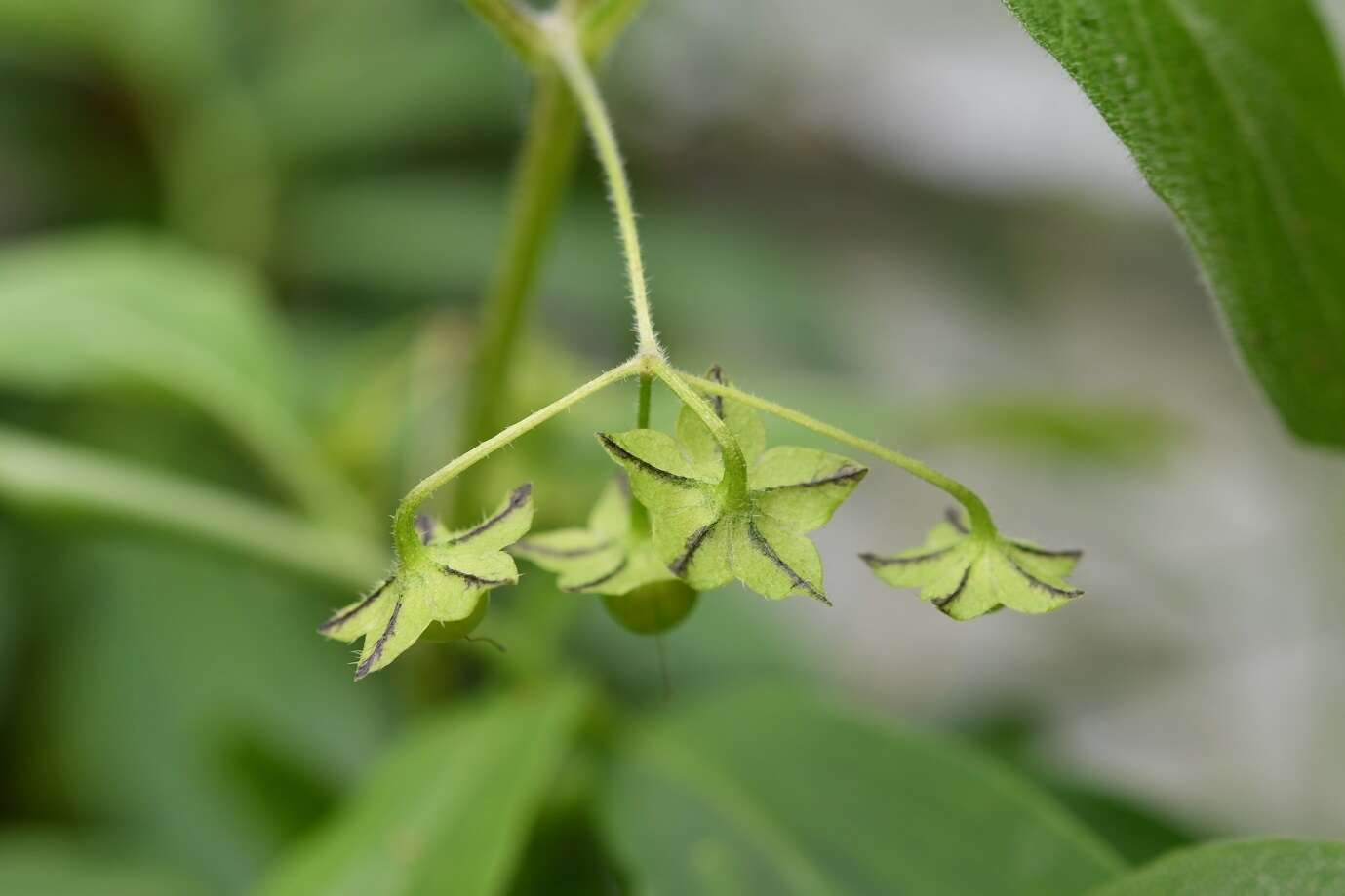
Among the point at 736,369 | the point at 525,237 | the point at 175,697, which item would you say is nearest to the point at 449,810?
the point at 525,237

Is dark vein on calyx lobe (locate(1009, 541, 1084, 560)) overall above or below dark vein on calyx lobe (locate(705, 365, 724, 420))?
below

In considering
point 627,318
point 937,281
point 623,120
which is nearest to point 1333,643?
point 937,281

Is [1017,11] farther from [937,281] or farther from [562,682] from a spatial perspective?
[937,281]

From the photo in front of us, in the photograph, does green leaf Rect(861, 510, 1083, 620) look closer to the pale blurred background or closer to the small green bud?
the small green bud

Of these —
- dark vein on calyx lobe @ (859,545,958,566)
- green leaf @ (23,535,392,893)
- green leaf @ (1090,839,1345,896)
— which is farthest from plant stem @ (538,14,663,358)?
green leaf @ (23,535,392,893)

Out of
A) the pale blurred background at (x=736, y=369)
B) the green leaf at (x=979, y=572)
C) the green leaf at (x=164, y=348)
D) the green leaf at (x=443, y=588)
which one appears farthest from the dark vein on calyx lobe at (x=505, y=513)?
the green leaf at (x=164, y=348)

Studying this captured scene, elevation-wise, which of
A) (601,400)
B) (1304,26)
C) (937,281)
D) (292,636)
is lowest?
(937,281)
